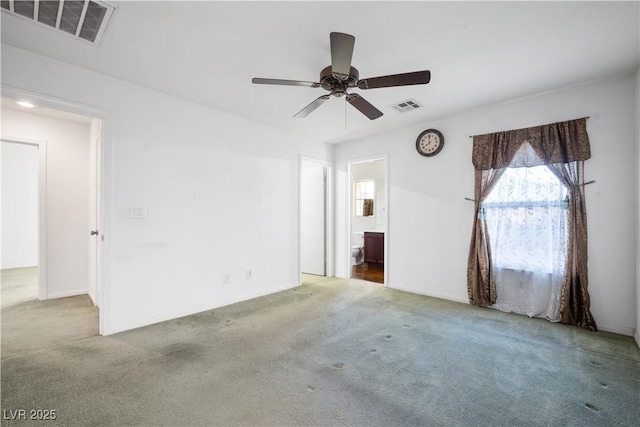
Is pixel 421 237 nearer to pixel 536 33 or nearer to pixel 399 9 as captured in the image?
pixel 536 33

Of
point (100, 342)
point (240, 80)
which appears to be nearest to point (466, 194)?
point (240, 80)

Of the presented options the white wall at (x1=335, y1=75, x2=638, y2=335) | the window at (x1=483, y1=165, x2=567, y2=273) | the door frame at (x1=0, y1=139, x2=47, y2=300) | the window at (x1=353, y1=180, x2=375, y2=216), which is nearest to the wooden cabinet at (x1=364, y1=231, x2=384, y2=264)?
the window at (x1=353, y1=180, x2=375, y2=216)

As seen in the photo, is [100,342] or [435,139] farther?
[435,139]

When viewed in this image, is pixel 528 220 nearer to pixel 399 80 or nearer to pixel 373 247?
pixel 399 80

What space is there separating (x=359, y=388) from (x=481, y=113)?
362 cm

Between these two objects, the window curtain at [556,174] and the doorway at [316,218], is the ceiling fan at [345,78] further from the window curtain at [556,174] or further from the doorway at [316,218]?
the doorway at [316,218]

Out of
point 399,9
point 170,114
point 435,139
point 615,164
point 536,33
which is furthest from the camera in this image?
point 435,139

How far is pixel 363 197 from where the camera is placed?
7113 mm

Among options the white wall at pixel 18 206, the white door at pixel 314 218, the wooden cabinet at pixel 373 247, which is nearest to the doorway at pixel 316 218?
the white door at pixel 314 218

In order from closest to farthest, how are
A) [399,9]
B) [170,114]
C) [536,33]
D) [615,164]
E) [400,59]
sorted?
[399,9]
[536,33]
[400,59]
[615,164]
[170,114]

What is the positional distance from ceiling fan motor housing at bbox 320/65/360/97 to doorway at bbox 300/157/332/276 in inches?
113

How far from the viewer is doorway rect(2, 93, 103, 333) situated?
3.79 metres

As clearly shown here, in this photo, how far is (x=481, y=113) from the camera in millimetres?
3686

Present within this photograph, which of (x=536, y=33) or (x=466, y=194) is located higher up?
(x=536, y=33)
